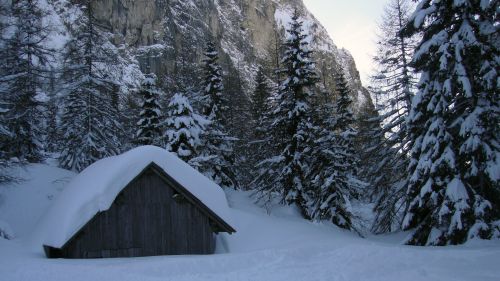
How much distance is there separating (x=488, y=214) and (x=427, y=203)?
74.4 inches

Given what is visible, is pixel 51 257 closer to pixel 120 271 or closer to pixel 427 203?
pixel 120 271

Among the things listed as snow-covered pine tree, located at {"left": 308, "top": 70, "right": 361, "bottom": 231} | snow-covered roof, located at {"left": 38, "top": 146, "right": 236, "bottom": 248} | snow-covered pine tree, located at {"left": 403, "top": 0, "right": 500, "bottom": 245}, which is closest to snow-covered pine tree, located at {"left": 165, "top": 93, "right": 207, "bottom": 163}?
snow-covered roof, located at {"left": 38, "top": 146, "right": 236, "bottom": 248}

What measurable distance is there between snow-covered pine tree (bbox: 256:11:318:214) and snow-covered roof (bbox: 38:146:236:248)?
686 cm

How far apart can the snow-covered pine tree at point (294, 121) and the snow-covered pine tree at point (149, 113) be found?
25.8ft

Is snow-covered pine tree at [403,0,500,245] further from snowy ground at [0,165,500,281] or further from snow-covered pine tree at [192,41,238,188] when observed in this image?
→ snow-covered pine tree at [192,41,238,188]

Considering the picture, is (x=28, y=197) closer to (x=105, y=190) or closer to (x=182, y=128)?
(x=182, y=128)

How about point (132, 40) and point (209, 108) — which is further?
point (132, 40)

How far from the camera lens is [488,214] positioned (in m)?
13.1

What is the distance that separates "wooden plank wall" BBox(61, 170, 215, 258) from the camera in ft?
47.9

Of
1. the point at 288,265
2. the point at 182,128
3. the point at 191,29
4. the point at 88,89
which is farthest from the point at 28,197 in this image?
the point at 191,29

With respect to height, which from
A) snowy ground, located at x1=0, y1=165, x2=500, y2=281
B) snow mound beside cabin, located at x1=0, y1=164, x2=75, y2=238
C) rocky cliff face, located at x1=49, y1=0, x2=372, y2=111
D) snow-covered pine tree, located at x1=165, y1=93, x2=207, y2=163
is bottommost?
snowy ground, located at x1=0, y1=165, x2=500, y2=281

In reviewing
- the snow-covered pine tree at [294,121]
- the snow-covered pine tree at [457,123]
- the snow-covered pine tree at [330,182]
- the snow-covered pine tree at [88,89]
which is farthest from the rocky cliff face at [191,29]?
the snow-covered pine tree at [457,123]

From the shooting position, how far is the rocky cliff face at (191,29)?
11600cm

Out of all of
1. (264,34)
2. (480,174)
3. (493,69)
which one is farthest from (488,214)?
(264,34)
